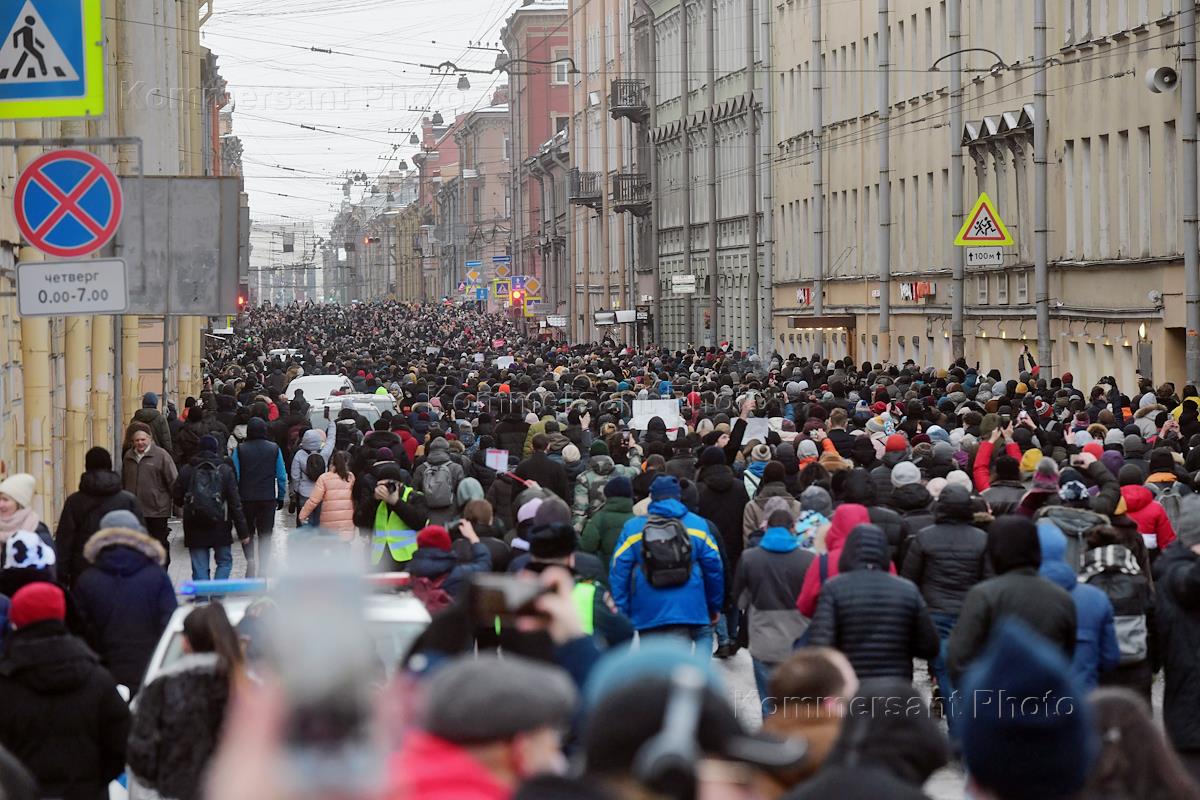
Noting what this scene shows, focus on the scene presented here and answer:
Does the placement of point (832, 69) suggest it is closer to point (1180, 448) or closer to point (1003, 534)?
point (1180, 448)

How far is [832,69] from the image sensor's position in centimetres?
5603

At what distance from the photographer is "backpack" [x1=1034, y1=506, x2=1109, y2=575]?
1072 centimetres

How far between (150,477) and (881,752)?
13.4 metres

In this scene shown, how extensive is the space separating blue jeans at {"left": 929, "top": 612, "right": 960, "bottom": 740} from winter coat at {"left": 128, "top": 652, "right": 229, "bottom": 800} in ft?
14.5

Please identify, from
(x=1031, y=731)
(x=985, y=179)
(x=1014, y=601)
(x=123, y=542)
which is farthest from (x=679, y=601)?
(x=985, y=179)

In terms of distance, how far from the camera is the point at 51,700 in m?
7.22

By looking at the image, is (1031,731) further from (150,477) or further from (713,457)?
(150,477)

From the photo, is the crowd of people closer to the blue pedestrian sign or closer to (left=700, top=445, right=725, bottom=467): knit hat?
(left=700, top=445, right=725, bottom=467): knit hat

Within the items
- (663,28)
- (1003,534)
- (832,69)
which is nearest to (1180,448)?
(1003,534)

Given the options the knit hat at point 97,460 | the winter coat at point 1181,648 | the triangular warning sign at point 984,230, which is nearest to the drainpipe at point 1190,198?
the triangular warning sign at point 984,230

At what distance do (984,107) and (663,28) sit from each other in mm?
31282

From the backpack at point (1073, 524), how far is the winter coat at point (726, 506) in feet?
12.4

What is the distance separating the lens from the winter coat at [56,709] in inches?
283

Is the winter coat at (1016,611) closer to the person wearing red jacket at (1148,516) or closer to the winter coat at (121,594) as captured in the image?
the winter coat at (121,594)
